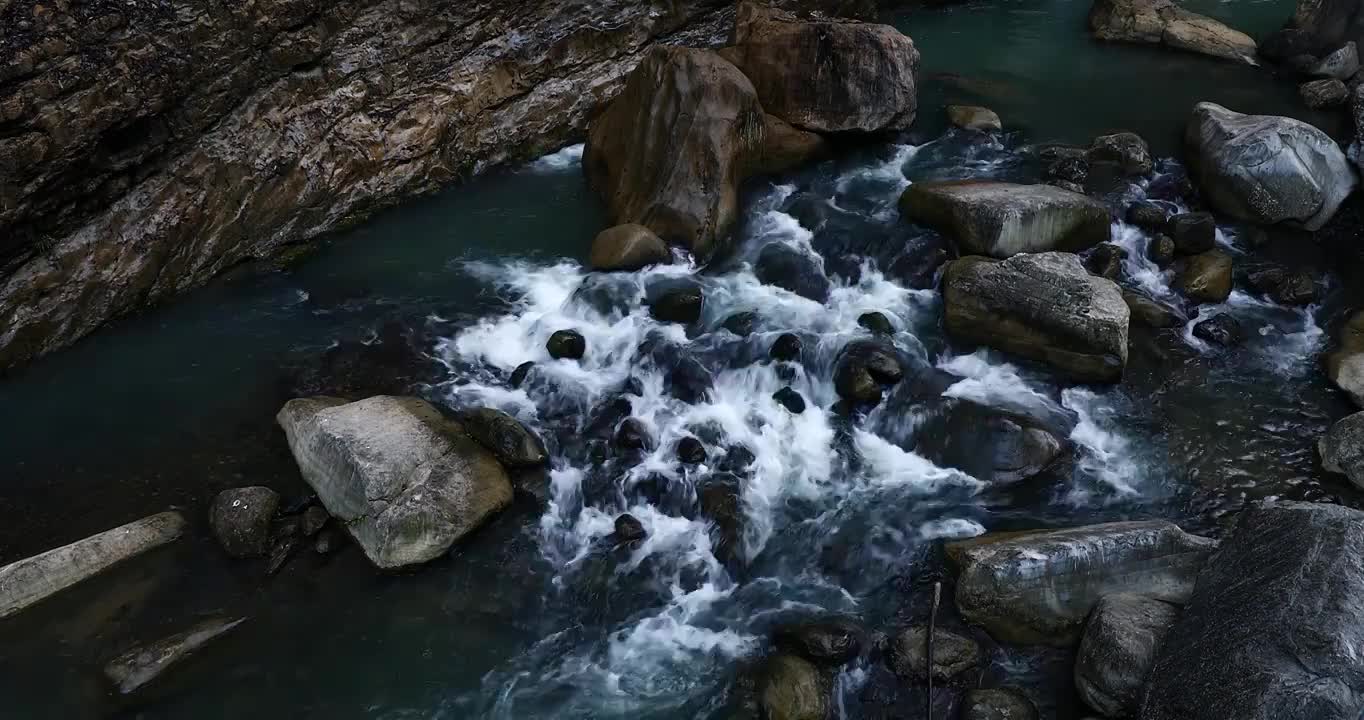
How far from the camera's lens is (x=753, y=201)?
12.3 metres

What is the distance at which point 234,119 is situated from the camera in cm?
1130

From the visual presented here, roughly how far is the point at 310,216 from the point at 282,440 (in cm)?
428

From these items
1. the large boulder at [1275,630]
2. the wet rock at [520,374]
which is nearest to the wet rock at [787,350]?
the wet rock at [520,374]

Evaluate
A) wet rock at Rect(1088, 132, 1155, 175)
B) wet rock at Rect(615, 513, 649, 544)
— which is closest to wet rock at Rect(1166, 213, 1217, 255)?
wet rock at Rect(1088, 132, 1155, 175)

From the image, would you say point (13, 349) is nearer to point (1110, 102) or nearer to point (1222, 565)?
point (1222, 565)

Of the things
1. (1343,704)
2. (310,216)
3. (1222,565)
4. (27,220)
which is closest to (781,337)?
(1222,565)

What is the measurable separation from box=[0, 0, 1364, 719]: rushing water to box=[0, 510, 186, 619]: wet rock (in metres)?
0.19

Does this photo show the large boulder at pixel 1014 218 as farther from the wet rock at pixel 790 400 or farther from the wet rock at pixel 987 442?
the wet rock at pixel 790 400

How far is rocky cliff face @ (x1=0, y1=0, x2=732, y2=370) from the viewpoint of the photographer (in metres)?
9.70

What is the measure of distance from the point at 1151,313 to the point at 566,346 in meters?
6.35

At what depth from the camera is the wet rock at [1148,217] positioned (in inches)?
441

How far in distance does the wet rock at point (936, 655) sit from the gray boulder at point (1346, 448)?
4.09m

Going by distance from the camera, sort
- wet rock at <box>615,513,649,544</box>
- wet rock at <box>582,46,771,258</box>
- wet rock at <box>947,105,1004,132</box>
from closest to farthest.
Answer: wet rock at <box>615,513,649,544</box> < wet rock at <box>582,46,771,258</box> < wet rock at <box>947,105,1004,132</box>

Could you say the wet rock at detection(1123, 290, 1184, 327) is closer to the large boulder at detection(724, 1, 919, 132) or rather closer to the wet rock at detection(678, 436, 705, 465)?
the large boulder at detection(724, 1, 919, 132)
